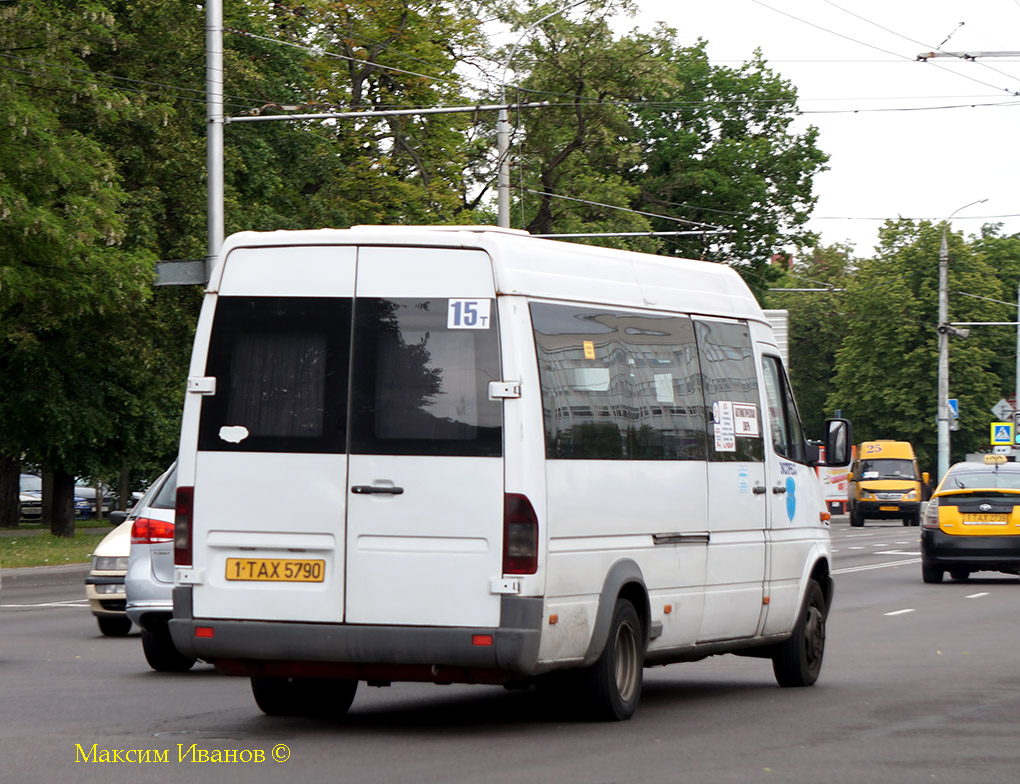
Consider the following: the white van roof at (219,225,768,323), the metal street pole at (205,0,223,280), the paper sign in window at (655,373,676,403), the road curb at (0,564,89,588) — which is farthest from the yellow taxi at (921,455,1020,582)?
the paper sign in window at (655,373,676,403)

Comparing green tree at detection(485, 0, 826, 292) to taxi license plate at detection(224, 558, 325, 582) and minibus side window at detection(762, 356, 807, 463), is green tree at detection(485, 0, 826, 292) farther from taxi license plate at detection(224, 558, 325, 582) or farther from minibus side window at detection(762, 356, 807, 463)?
taxi license plate at detection(224, 558, 325, 582)

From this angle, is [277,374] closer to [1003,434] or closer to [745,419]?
[745,419]

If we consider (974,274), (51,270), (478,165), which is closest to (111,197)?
(51,270)

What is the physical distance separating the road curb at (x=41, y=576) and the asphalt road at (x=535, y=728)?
37.4 ft

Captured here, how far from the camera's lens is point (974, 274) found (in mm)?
81812

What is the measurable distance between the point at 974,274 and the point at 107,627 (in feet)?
229

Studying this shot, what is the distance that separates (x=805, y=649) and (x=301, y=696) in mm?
3827

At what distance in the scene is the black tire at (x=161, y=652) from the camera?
13.4 metres

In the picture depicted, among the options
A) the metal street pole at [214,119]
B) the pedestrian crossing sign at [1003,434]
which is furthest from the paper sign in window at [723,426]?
the pedestrian crossing sign at [1003,434]

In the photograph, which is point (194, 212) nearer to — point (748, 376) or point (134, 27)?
point (134, 27)

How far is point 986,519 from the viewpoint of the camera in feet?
82.6

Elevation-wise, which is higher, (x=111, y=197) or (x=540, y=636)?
(x=111, y=197)

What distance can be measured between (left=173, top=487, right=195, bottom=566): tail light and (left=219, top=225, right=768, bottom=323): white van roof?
1.10 meters

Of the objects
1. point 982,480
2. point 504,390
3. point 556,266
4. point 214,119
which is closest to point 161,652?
point 556,266
